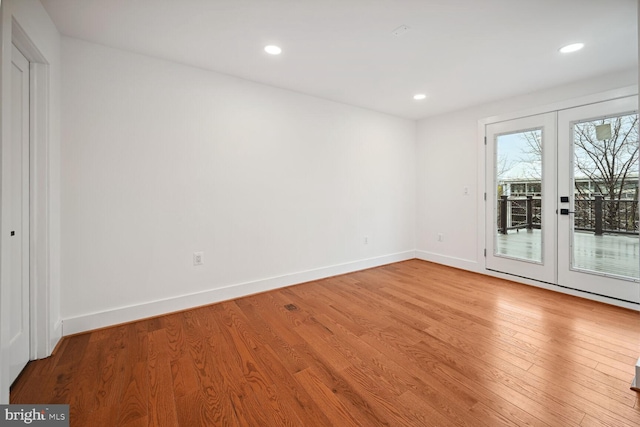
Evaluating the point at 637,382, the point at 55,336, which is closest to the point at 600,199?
the point at 637,382

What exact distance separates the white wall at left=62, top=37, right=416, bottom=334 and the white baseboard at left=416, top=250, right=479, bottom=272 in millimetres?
1431

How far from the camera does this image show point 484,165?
154 inches

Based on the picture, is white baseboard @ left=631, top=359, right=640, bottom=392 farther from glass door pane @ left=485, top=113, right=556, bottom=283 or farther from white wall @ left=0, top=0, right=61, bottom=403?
white wall @ left=0, top=0, right=61, bottom=403

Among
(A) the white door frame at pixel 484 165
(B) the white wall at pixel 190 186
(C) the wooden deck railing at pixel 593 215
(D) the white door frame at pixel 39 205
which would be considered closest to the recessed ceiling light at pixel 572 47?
(A) the white door frame at pixel 484 165

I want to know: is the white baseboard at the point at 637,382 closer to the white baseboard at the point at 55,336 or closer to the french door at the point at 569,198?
the french door at the point at 569,198

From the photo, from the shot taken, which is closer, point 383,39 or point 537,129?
point 383,39

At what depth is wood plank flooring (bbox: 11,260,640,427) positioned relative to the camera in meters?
1.43

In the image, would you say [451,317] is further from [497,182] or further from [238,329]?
[497,182]

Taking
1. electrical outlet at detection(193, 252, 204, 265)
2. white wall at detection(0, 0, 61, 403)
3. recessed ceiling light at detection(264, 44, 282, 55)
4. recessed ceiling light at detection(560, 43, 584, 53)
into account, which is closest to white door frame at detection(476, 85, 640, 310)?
recessed ceiling light at detection(560, 43, 584, 53)

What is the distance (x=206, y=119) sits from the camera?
2826 millimetres

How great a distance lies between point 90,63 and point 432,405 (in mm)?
3586

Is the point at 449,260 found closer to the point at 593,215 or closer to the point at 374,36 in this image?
the point at 593,215

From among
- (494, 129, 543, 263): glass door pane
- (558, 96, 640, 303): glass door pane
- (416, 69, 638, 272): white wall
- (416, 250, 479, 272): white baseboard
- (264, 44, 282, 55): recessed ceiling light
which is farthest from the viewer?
(416, 250, 479, 272): white baseboard

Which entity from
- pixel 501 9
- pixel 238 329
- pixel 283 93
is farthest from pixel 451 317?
pixel 283 93
